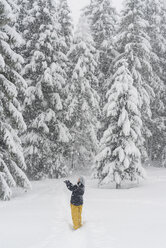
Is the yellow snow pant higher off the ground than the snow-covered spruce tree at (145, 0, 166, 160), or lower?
lower

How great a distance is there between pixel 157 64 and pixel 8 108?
17.0m

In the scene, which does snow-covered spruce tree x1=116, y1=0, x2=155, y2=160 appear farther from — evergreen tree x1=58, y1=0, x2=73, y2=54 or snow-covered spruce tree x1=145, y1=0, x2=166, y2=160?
evergreen tree x1=58, y1=0, x2=73, y2=54

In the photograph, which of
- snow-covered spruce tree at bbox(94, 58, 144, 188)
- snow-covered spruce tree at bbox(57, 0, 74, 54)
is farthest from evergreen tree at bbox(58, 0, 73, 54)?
snow-covered spruce tree at bbox(94, 58, 144, 188)

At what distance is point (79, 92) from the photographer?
20531mm

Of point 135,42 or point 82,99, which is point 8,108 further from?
point 135,42

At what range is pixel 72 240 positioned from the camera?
691 cm

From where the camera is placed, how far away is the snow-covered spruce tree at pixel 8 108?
36.0 feet

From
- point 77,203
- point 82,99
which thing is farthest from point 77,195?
point 82,99

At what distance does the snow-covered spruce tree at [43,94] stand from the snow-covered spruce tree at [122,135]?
482 cm

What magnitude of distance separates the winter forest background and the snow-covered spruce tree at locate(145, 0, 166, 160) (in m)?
0.09

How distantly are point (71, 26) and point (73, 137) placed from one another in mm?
10006

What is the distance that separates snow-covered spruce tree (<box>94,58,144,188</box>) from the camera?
14008 mm

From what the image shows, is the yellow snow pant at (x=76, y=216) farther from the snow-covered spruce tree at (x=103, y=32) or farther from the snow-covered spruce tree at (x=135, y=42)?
the snow-covered spruce tree at (x=103, y=32)

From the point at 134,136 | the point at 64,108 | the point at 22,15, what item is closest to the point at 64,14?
the point at 22,15
